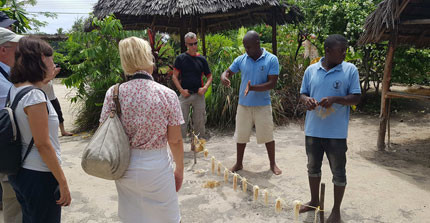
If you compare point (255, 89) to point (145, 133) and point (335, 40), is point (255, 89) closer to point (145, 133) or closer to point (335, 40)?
point (335, 40)

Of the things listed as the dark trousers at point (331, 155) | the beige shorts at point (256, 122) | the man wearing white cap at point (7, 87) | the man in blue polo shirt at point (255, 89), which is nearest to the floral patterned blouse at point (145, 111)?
the man wearing white cap at point (7, 87)

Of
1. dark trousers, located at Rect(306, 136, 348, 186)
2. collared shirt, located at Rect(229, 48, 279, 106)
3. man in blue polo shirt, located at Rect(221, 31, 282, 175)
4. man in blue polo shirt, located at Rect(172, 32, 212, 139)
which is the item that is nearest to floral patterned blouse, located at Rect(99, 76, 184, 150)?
dark trousers, located at Rect(306, 136, 348, 186)

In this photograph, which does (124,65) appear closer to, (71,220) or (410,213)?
(71,220)

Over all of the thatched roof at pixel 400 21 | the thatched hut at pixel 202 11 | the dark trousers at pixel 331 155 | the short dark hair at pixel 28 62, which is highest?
the thatched hut at pixel 202 11

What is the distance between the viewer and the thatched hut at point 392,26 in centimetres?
508

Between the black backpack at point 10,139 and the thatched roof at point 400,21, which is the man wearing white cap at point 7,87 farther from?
the thatched roof at point 400,21

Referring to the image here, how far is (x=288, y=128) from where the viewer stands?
Answer: 7.15 meters

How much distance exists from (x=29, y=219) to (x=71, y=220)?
1.50 metres

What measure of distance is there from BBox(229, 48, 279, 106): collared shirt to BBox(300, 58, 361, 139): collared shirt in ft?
3.46

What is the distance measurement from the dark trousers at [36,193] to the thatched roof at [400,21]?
5.18 m

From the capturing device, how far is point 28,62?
1.91 meters

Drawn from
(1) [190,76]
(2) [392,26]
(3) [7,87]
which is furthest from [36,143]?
(2) [392,26]

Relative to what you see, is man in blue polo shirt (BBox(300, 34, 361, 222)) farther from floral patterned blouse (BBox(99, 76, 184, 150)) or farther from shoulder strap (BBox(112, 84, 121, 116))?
shoulder strap (BBox(112, 84, 121, 116))

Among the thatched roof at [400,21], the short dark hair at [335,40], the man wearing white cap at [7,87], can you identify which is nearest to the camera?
the man wearing white cap at [7,87]
